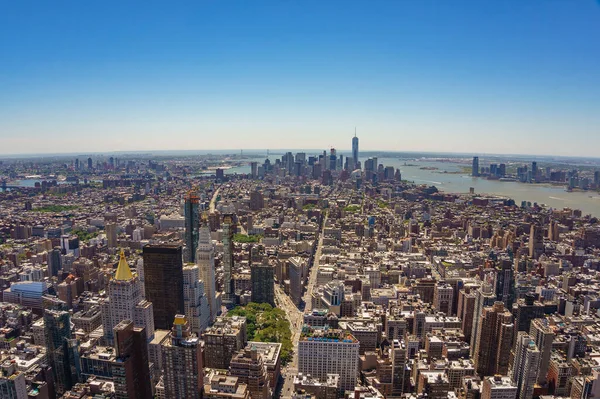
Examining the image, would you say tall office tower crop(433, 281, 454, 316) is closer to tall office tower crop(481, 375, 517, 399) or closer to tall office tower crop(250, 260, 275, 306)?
tall office tower crop(481, 375, 517, 399)

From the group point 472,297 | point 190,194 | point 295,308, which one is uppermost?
point 190,194

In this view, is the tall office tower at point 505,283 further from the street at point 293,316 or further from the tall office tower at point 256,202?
the tall office tower at point 256,202

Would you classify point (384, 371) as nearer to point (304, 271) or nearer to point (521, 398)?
point (521, 398)

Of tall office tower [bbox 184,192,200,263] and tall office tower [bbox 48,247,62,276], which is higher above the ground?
tall office tower [bbox 184,192,200,263]

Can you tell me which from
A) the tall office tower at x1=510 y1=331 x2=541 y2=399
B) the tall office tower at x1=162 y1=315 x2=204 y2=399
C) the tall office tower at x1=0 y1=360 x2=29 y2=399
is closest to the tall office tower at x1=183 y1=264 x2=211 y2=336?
the tall office tower at x1=162 y1=315 x2=204 y2=399

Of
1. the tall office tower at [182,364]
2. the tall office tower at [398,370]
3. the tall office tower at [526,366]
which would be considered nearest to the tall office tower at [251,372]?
the tall office tower at [182,364]

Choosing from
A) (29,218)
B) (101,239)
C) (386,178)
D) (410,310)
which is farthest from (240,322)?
(386,178)

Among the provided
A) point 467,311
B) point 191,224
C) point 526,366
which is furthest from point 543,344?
point 191,224
